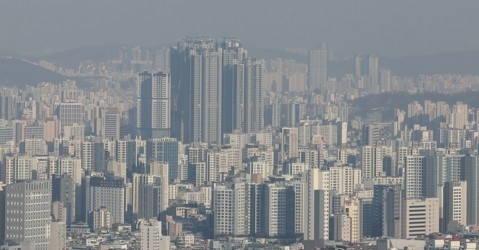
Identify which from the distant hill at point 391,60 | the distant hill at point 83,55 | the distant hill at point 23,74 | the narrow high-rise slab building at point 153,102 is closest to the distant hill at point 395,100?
the distant hill at point 391,60

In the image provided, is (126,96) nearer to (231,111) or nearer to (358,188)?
(231,111)

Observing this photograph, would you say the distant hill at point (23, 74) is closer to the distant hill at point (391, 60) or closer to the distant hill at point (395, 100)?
the distant hill at point (391, 60)

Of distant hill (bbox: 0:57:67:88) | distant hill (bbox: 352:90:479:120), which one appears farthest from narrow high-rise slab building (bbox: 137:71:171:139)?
distant hill (bbox: 352:90:479:120)

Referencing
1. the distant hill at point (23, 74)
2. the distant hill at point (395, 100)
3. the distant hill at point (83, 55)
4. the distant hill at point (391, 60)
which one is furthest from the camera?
the distant hill at point (395, 100)

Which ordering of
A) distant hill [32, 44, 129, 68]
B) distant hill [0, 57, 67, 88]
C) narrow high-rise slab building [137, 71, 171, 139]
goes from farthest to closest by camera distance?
narrow high-rise slab building [137, 71, 171, 139] → distant hill [0, 57, 67, 88] → distant hill [32, 44, 129, 68]

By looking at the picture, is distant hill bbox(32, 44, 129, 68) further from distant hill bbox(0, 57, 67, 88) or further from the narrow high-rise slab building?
the narrow high-rise slab building

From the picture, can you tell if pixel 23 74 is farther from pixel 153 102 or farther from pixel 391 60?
pixel 391 60

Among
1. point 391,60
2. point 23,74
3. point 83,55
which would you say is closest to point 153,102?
point 23,74

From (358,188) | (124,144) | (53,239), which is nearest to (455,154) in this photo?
(358,188)
